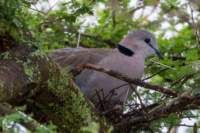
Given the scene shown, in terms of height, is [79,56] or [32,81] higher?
[79,56]

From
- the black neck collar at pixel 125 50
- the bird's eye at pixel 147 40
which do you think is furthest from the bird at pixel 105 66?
the bird's eye at pixel 147 40

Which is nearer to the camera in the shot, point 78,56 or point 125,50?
point 78,56

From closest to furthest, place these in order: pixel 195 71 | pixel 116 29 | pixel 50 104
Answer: pixel 50 104 < pixel 195 71 < pixel 116 29

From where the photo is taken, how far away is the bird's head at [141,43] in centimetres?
459

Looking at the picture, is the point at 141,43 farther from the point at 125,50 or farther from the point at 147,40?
the point at 125,50

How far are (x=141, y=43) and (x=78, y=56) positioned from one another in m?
0.69

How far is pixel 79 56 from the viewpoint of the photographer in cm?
420

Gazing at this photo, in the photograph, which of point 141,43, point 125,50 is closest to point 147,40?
point 141,43

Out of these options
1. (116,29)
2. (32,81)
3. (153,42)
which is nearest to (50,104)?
(32,81)

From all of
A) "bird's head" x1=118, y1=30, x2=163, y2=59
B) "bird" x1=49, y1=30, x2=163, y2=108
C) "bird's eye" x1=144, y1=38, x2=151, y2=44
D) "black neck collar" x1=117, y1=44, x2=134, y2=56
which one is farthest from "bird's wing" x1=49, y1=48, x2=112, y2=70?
"bird's eye" x1=144, y1=38, x2=151, y2=44

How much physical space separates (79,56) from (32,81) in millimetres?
1338

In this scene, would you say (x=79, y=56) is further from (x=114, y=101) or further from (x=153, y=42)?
(x=153, y=42)

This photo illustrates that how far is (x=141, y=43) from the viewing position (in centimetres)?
468

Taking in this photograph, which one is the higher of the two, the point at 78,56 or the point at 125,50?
the point at 125,50
